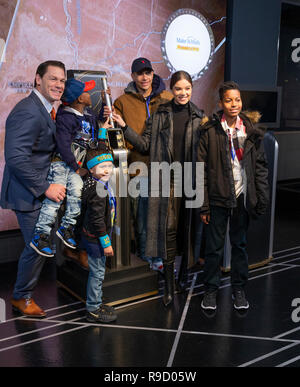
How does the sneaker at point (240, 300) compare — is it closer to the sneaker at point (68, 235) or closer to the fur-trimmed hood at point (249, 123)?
the fur-trimmed hood at point (249, 123)

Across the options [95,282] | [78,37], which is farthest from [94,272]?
[78,37]

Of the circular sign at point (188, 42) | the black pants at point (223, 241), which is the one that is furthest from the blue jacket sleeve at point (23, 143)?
the circular sign at point (188, 42)

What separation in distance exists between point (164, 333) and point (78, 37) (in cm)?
281

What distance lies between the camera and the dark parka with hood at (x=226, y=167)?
2788 mm

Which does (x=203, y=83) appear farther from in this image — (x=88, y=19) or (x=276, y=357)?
(x=276, y=357)

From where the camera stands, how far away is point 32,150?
262 cm

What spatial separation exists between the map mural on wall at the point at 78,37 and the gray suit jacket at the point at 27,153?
125 centimetres

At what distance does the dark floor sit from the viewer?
2363 millimetres

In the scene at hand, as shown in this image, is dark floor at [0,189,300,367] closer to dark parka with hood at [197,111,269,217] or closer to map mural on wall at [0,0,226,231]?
dark parka with hood at [197,111,269,217]

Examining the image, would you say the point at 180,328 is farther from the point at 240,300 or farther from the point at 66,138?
the point at 66,138

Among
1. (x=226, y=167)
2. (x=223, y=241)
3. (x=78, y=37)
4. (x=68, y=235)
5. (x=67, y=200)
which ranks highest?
(x=78, y=37)

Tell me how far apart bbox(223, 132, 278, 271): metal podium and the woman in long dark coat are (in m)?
0.85
